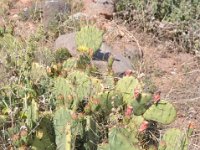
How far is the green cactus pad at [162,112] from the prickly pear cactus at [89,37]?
1186 millimetres

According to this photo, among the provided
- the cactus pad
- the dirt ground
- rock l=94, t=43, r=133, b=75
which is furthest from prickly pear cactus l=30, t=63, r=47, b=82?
the cactus pad

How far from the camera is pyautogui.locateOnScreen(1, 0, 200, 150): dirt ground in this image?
421 centimetres

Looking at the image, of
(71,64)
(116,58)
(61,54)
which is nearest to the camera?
(71,64)

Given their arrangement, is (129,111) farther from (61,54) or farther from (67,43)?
(67,43)

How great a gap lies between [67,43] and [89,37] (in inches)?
27.6

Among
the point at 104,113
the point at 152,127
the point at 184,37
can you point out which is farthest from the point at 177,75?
the point at 104,113

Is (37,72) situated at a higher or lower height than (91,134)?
higher

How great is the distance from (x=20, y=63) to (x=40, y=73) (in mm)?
289

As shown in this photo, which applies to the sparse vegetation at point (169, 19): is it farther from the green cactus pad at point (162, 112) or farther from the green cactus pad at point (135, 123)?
the green cactus pad at point (135, 123)

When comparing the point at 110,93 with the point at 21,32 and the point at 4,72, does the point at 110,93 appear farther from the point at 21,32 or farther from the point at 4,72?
the point at 21,32

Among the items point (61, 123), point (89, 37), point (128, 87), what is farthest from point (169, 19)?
point (61, 123)

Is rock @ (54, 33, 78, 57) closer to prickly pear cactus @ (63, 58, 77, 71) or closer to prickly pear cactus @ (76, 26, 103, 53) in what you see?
prickly pear cactus @ (76, 26, 103, 53)

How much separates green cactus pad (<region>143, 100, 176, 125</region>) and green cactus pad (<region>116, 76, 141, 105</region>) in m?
0.17

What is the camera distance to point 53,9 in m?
5.87
